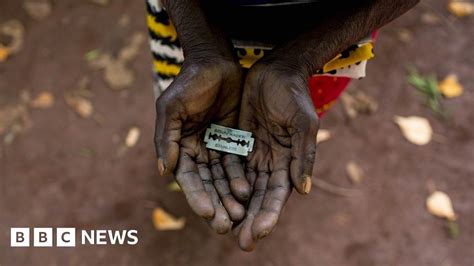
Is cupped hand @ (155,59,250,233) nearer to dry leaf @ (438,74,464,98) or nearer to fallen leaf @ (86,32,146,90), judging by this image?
fallen leaf @ (86,32,146,90)

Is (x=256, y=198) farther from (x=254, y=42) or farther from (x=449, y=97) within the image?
(x=449, y=97)

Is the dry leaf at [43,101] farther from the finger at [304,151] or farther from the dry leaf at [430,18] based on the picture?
the dry leaf at [430,18]

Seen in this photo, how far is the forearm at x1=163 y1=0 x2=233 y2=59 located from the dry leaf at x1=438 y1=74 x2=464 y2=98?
144cm

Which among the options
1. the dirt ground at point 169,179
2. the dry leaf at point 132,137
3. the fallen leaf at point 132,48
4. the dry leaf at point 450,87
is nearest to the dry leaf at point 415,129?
the dirt ground at point 169,179

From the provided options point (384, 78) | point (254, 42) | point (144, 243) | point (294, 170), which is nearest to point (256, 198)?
point (294, 170)

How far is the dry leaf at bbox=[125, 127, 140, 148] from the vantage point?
2.34m

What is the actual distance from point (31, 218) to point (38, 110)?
20.1 inches

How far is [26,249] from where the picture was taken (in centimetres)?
204

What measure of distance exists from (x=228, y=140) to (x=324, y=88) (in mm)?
351

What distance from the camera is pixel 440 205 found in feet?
7.11

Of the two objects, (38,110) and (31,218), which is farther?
(38,110)

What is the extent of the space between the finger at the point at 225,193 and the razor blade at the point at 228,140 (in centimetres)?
4

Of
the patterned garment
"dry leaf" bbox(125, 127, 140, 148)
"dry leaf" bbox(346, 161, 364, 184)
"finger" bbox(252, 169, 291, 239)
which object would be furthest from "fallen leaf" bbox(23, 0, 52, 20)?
"finger" bbox(252, 169, 291, 239)

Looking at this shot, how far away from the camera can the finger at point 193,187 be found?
1.27m
